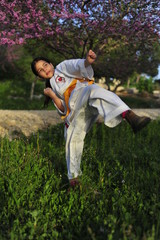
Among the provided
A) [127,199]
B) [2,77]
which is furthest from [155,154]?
[2,77]

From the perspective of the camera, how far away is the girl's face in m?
3.18

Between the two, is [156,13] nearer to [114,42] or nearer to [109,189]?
[114,42]

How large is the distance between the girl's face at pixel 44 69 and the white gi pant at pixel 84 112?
1.44 feet

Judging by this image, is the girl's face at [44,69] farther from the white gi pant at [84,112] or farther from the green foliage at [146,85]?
the green foliage at [146,85]

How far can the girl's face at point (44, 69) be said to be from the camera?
318cm

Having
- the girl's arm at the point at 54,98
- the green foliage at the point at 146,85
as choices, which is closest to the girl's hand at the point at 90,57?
the girl's arm at the point at 54,98

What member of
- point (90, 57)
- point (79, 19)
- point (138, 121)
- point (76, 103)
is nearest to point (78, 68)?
point (90, 57)

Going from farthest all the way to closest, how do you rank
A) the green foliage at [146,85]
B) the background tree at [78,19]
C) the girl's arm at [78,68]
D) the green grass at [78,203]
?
the green foliage at [146,85]
the background tree at [78,19]
the girl's arm at [78,68]
the green grass at [78,203]

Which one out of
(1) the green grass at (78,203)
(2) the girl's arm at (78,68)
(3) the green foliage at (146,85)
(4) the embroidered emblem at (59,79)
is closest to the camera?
(1) the green grass at (78,203)

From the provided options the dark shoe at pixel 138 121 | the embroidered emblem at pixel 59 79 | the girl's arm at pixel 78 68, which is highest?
the girl's arm at pixel 78 68

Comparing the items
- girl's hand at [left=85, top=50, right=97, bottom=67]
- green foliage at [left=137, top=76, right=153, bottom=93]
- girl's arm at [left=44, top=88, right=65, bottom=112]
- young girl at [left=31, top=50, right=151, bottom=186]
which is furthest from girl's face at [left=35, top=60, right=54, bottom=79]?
green foliage at [left=137, top=76, right=153, bottom=93]

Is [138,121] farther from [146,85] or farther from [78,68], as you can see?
[146,85]

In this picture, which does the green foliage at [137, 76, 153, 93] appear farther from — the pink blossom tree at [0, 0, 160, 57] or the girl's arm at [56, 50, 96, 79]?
the girl's arm at [56, 50, 96, 79]

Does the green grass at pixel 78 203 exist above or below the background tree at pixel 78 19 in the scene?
below
